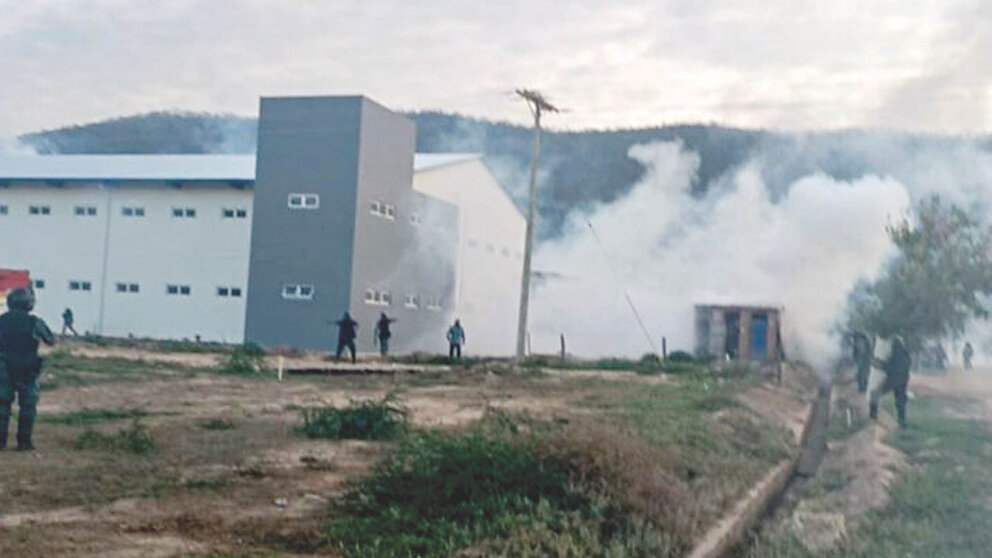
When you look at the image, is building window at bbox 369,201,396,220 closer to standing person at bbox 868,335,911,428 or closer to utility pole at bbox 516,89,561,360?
utility pole at bbox 516,89,561,360

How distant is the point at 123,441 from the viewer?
1154 centimetres

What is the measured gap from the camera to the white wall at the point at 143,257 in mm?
44406

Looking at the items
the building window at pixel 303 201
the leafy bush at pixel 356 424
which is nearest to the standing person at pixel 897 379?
the leafy bush at pixel 356 424

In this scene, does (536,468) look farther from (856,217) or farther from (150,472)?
(856,217)

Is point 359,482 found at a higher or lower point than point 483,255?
lower

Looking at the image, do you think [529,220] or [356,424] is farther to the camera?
[529,220]

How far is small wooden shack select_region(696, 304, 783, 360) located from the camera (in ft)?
141

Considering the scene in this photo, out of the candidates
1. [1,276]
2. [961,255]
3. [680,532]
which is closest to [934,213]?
[961,255]

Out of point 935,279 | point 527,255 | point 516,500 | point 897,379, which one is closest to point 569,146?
point 527,255

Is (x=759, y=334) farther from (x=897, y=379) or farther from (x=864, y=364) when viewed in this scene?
(x=897, y=379)

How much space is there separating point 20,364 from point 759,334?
3583 centimetres

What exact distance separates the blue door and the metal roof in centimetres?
1478

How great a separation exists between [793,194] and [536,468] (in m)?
33.6

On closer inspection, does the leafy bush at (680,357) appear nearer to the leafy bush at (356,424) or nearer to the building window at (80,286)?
the building window at (80,286)
